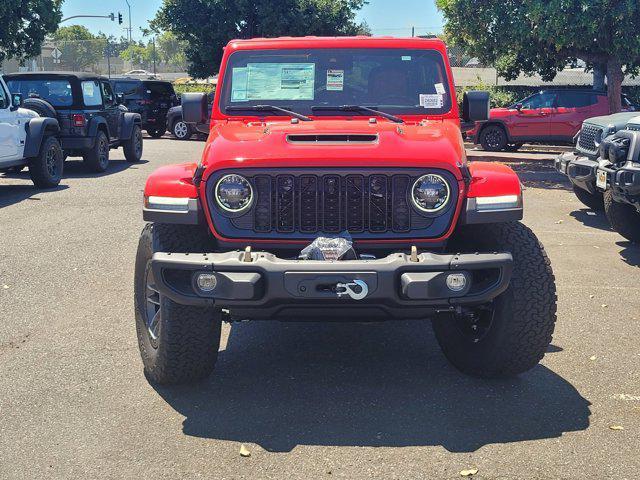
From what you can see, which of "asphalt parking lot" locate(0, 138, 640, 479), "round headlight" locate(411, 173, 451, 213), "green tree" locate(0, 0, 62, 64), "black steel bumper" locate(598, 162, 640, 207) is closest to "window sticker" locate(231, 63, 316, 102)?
"round headlight" locate(411, 173, 451, 213)

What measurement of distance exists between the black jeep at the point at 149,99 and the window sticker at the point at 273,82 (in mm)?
19413

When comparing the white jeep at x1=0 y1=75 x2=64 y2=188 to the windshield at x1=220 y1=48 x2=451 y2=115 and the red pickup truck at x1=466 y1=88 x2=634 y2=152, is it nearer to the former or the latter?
the windshield at x1=220 y1=48 x2=451 y2=115

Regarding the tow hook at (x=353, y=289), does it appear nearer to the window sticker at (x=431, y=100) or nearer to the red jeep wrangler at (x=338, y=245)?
the red jeep wrangler at (x=338, y=245)

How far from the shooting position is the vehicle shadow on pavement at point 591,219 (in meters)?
10.1

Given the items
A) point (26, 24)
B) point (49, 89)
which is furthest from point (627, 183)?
point (26, 24)

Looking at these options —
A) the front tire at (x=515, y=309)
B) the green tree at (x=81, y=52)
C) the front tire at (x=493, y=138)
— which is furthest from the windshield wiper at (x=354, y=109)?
the green tree at (x=81, y=52)

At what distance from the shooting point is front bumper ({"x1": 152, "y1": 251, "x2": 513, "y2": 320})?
152 inches

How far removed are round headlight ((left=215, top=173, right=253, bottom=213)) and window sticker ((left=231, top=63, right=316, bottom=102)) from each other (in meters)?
1.36

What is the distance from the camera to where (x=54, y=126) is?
13.1m

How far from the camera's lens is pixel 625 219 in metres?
8.76

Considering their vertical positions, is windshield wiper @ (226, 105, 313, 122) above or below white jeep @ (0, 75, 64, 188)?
above

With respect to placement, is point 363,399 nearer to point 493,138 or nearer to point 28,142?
point 28,142

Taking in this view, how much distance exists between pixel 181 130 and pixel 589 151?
654 inches

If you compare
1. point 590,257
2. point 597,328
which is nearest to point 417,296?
point 597,328
